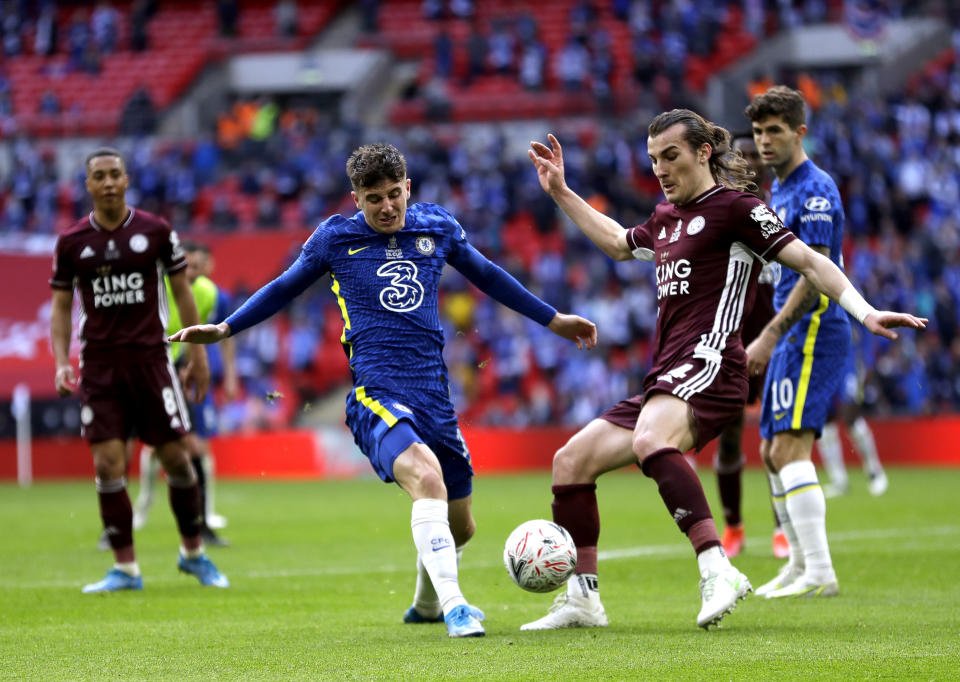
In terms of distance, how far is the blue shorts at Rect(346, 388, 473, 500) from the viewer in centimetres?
660

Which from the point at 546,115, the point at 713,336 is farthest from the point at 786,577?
the point at 546,115

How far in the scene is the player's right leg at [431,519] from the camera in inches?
254

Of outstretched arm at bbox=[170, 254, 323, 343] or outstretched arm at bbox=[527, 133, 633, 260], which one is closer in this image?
outstretched arm at bbox=[170, 254, 323, 343]

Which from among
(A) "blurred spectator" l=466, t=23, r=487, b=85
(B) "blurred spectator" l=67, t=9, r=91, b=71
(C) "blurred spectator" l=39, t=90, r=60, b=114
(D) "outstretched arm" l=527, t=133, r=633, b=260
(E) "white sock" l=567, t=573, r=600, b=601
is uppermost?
(B) "blurred spectator" l=67, t=9, r=91, b=71

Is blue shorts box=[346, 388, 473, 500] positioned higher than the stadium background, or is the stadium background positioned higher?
the stadium background

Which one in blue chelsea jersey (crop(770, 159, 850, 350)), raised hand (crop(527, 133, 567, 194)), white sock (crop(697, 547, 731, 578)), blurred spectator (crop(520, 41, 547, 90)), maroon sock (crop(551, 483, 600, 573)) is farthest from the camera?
blurred spectator (crop(520, 41, 547, 90))

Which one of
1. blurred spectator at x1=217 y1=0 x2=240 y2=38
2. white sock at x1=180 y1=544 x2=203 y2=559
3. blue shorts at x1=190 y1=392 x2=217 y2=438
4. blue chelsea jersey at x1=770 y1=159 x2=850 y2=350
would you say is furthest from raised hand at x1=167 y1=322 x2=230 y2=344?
blurred spectator at x1=217 y1=0 x2=240 y2=38

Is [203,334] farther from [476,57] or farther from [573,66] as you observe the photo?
[476,57]

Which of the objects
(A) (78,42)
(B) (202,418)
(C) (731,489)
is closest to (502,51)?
(A) (78,42)

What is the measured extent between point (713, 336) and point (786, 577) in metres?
2.19

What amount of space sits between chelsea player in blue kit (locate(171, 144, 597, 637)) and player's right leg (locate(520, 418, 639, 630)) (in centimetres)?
42

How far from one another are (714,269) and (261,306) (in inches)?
80.7

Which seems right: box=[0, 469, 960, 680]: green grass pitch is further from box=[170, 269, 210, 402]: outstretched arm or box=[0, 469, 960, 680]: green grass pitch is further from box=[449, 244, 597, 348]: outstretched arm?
box=[449, 244, 597, 348]: outstretched arm

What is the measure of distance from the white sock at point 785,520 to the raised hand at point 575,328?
1721 mm
